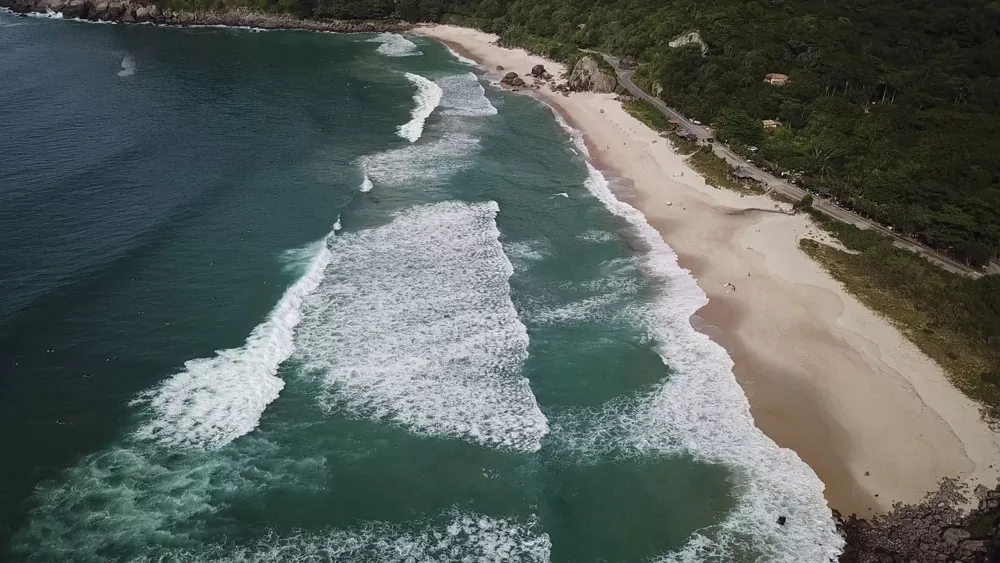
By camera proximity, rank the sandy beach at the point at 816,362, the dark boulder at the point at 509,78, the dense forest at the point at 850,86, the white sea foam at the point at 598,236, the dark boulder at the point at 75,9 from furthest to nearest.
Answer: the dark boulder at the point at 75,9
the dark boulder at the point at 509,78
the dense forest at the point at 850,86
the white sea foam at the point at 598,236
the sandy beach at the point at 816,362

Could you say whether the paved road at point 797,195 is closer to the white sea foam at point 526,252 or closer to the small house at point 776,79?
the small house at point 776,79

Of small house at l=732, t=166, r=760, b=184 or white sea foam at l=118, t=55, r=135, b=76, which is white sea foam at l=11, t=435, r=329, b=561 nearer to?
small house at l=732, t=166, r=760, b=184

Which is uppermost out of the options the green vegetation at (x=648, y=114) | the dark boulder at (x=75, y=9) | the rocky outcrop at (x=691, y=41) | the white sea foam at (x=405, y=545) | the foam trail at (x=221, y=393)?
the rocky outcrop at (x=691, y=41)

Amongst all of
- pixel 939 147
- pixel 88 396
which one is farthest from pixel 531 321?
pixel 939 147

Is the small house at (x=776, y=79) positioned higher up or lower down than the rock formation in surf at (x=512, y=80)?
higher up

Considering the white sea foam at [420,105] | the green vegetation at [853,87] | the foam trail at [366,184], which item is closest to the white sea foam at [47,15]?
the white sea foam at [420,105]

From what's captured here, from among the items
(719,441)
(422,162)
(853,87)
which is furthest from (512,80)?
(719,441)
